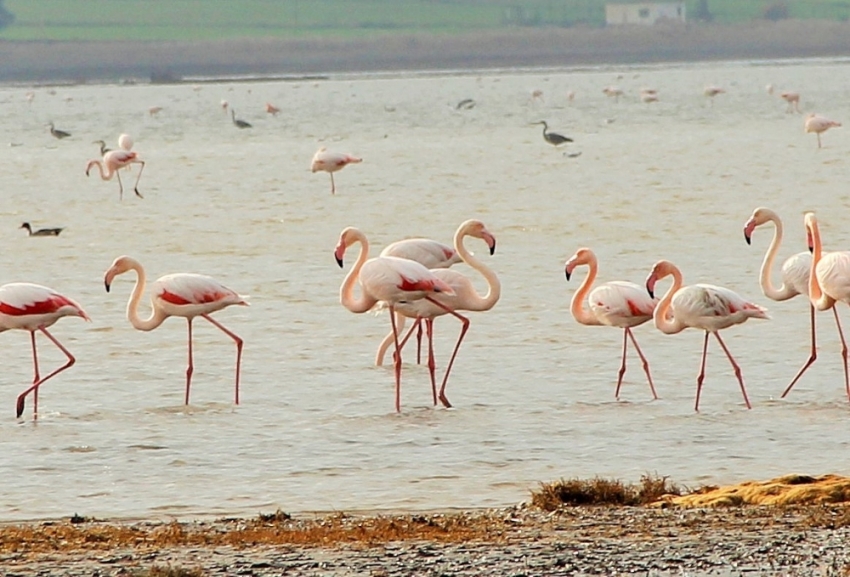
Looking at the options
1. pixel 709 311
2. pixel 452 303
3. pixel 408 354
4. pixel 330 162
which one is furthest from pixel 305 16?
pixel 709 311

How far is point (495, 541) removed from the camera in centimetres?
594

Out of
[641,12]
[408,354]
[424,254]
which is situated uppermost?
[641,12]

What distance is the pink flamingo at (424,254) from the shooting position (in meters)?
10.8

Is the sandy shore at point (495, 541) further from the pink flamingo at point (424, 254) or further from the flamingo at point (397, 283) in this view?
the pink flamingo at point (424, 254)

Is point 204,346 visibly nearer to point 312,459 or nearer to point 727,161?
point 312,459

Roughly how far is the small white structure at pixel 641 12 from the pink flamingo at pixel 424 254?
352 feet

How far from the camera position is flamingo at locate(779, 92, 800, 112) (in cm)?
4191

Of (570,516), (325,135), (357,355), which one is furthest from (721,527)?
(325,135)

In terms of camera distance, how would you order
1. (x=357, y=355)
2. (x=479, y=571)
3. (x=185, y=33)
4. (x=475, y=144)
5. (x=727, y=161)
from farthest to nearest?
1. (x=185, y=33)
2. (x=475, y=144)
3. (x=727, y=161)
4. (x=357, y=355)
5. (x=479, y=571)

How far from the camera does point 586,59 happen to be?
91062 millimetres

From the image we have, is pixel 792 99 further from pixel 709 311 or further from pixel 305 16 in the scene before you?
pixel 305 16

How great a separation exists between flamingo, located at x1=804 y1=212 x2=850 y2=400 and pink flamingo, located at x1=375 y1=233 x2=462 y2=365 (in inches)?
92.9

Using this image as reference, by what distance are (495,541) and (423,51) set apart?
8453cm

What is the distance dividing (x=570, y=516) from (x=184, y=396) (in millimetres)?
3928
